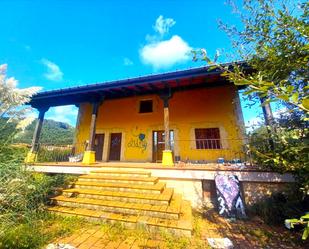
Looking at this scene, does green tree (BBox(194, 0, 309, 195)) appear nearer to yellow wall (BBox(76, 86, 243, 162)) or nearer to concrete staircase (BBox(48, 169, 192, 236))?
concrete staircase (BBox(48, 169, 192, 236))

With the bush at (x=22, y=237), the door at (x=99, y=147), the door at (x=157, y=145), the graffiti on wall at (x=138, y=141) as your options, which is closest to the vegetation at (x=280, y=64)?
the bush at (x=22, y=237)

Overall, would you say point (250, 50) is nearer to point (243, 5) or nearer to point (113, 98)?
point (243, 5)

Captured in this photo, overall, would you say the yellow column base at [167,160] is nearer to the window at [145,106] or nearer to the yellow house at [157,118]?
the yellow house at [157,118]

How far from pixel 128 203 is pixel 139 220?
804 millimetres

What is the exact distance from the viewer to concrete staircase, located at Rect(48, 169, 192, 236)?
3.44m

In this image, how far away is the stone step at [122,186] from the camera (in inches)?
179

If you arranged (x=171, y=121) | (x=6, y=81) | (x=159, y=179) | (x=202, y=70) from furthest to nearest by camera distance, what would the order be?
(x=171, y=121) < (x=202, y=70) < (x=159, y=179) < (x=6, y=81)

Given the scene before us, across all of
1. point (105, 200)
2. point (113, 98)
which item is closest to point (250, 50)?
point (105, 200)

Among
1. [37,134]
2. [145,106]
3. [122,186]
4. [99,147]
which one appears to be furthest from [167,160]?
[37,134]

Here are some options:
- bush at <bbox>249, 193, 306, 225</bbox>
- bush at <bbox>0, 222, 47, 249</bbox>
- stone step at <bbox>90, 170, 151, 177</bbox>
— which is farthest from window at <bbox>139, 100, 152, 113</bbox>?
bush at <bbox>0, 222, 47, 249</bbox>

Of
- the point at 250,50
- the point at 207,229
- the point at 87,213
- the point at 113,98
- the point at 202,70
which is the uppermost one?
the point at 113,98

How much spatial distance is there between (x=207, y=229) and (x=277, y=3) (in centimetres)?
457

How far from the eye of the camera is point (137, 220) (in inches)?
135

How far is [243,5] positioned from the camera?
3.05m
